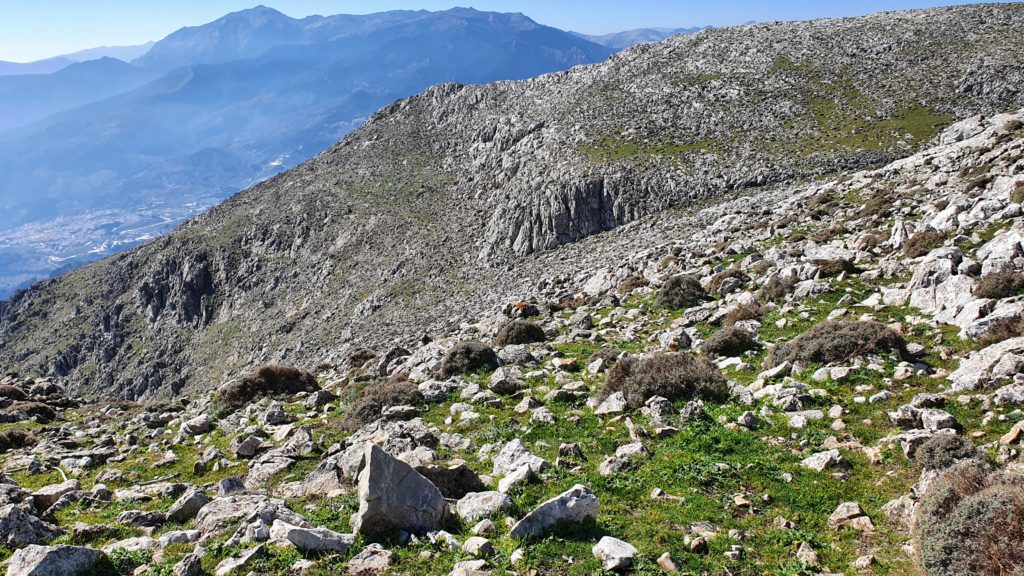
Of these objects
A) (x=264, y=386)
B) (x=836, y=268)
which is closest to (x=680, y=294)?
(x=836, y=268)

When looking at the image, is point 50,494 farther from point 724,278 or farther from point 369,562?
point 724,278

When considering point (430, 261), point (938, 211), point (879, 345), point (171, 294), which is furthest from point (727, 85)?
point (171, 294)

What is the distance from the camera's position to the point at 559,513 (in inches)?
354

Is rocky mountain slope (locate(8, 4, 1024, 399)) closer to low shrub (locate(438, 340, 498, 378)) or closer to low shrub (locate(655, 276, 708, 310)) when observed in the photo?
low shrub (locate(655, 276, 708, 310))

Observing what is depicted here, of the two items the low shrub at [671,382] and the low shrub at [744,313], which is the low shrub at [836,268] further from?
the low shrub at [671,382]

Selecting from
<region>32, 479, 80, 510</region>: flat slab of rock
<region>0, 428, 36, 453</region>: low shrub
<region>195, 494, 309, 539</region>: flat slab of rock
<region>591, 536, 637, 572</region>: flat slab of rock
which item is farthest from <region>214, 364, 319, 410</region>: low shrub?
<region>591, 536, 637, 572</region>: flat slab of rock

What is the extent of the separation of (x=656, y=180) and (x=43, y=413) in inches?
2377

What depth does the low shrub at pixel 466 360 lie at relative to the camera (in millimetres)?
20344

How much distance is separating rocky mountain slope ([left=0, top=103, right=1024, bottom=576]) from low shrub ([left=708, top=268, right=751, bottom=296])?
0.15 m

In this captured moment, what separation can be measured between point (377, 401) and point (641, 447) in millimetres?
8949

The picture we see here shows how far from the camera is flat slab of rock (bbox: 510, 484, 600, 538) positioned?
8.82 m

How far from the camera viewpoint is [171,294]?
353ft

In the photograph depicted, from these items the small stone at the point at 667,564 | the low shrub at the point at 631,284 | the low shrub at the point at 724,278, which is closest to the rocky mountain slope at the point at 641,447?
the low shrub at the point at 724,278

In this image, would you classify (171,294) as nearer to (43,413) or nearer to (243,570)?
(43,413)
